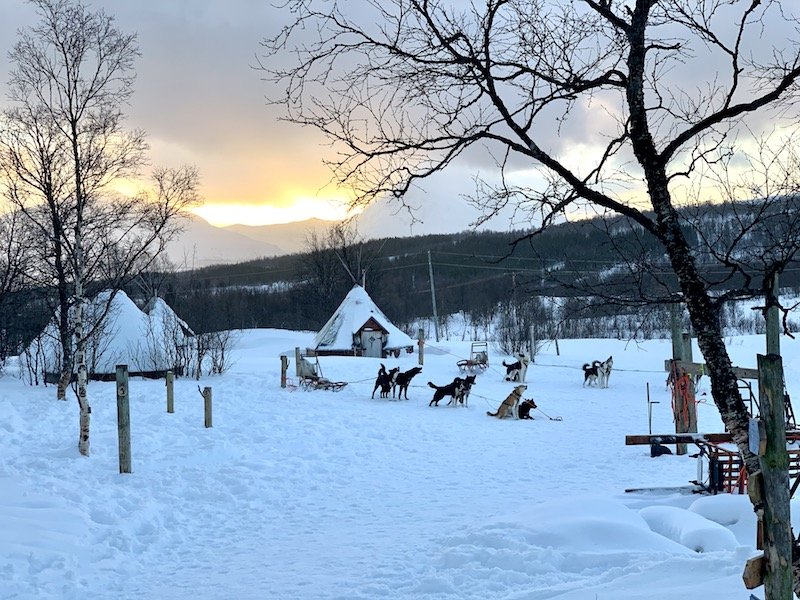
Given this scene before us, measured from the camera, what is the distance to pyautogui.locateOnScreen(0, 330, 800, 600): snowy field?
6176 mm

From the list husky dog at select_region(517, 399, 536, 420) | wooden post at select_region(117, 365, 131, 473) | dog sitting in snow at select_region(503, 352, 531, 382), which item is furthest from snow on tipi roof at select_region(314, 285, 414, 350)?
wooden post at select_region(117, 365, 131, 473)

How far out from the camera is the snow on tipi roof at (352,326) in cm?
3344

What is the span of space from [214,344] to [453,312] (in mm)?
50282

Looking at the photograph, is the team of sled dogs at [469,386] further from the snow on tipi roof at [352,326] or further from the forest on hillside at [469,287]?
the snow on tipi roof at [352,326]

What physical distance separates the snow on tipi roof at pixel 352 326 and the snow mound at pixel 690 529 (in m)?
26.1

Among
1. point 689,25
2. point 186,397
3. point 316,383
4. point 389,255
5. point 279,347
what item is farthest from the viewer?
point 389,255

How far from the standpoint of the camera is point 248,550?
7.59 metres

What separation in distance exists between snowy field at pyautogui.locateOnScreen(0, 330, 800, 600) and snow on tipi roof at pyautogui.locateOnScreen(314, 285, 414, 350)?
15.2 metres

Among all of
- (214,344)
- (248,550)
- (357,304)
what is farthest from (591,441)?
(357,304)

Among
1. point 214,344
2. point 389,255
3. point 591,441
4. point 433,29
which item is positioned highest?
point 389,255

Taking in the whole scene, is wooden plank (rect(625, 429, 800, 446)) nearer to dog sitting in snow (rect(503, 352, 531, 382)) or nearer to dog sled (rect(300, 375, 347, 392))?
dog sled (rect(300, 375, 347, 392))

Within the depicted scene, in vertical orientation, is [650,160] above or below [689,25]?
below

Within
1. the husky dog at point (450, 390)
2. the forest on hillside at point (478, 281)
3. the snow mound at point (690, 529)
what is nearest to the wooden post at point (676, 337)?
the forest on hillside at point (478, 281)

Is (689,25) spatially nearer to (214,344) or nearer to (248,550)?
(248,550)
